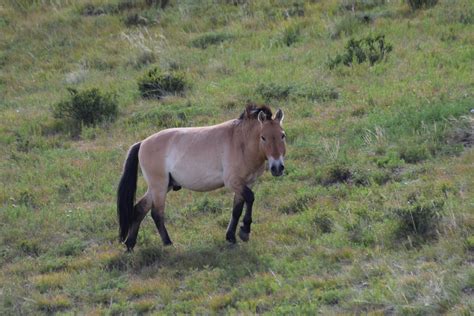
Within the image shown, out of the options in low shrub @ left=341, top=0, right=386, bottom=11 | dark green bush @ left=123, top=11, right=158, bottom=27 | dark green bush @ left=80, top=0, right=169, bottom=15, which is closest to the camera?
low shrub @ left=341, top=0, right=386, bottom=11

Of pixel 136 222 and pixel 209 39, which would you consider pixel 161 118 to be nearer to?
pixel 209 39

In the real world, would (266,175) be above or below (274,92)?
below

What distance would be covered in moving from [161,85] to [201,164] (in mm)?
6436

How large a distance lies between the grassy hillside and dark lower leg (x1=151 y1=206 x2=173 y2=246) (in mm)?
148

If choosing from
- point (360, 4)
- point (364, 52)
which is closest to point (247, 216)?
point (364, 52)

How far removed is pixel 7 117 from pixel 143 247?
708 centimetres

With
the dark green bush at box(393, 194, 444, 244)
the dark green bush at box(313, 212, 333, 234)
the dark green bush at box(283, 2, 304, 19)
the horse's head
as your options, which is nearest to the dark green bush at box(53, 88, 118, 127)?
the dark green bush at box(283, 2, 304, 19)

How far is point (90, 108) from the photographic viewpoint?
15797 mm

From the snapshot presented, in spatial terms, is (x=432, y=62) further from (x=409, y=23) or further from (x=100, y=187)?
(x=100, y=187)

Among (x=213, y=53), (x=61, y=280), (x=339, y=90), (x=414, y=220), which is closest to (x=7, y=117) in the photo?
(x=213, y=53)

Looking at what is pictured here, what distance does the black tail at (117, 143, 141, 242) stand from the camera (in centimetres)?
1063

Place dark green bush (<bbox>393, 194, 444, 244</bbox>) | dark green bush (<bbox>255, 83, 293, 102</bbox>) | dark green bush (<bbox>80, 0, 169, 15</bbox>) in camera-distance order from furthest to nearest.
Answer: dark green bush (<bbox>80, 0, 169, 15</bbox>) → dark green bush (<bbox>255, 83, 293, 102</bbox>) → dark green bush (<bbox>393, 194, 444, 244</bbox>)

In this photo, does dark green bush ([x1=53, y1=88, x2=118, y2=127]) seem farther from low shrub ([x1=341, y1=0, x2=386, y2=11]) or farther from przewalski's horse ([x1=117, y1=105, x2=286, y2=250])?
low shrub ([x1=341, y1=0, x2=386, y2=11])

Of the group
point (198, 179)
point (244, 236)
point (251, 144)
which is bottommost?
point (244, 236)
